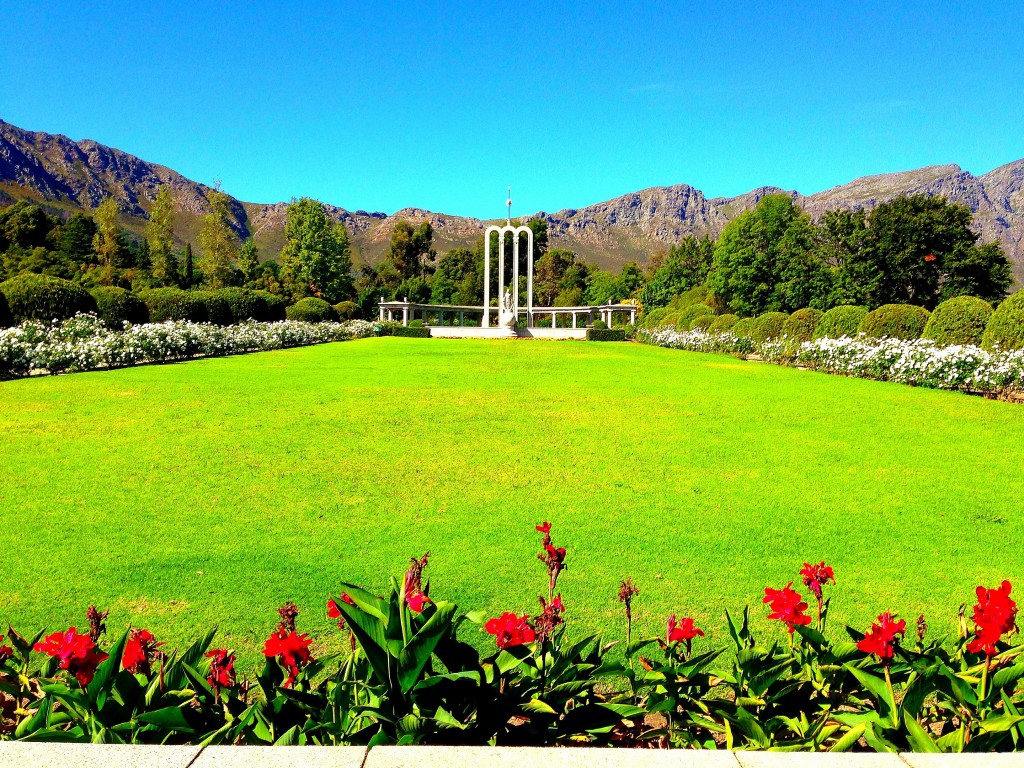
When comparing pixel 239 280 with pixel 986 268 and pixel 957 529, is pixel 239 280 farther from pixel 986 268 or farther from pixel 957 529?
pixel 957 529

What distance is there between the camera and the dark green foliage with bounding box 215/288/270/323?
23995mm

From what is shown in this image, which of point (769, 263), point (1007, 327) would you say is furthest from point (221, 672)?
point (769, 263)

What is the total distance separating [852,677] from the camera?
1.88 metres

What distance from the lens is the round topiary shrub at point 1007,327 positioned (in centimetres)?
1019

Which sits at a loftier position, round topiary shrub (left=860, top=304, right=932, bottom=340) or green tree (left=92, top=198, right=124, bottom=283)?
green tree (left=92, top=198, right=124, bottom=283)

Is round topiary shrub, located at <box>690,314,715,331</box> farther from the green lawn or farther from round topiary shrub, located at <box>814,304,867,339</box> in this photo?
the green lawn

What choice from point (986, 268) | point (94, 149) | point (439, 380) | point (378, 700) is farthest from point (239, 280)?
point (94, 149)

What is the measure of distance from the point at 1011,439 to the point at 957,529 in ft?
11.2

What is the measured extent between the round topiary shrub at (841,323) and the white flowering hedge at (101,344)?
595 inches

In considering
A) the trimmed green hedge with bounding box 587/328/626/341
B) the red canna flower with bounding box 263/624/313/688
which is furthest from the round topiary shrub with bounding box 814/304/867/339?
the trimmed green hedge with bounding box 587/328/626/341

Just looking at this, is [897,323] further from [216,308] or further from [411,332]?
[411,332]

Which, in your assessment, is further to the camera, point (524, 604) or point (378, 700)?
point (524, 604)

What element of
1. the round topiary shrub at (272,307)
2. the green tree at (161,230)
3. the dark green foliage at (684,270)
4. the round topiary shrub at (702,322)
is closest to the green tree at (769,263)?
the round topiary shrub at (702,322)

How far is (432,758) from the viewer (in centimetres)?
140
